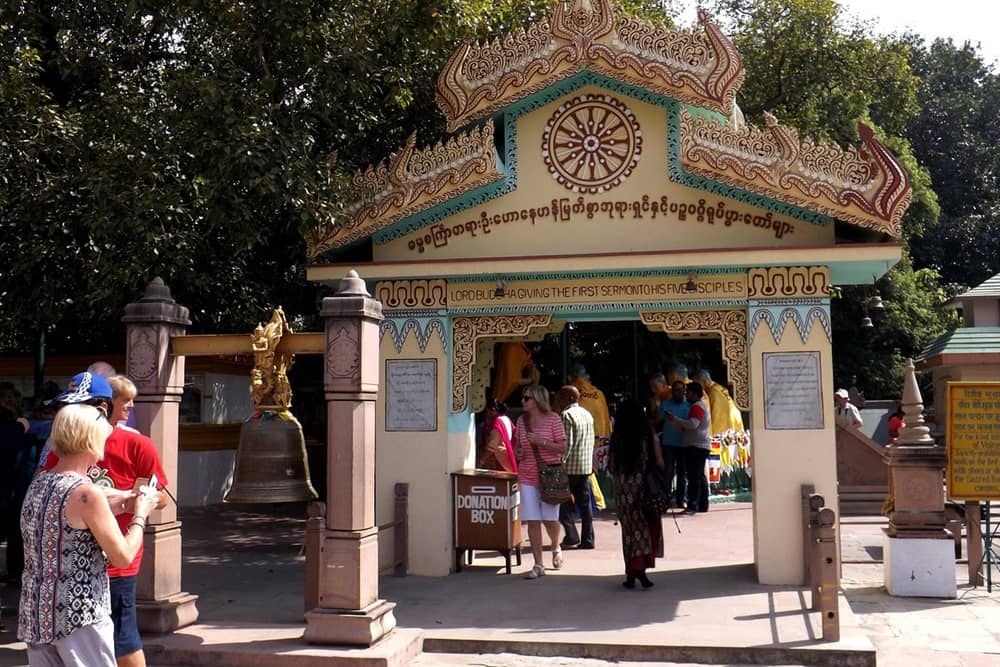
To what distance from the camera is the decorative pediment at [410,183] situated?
9398mm

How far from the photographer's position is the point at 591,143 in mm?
9641

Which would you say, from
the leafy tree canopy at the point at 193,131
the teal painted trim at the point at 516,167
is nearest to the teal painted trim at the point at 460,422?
the teal painted trim at the point at 516,167

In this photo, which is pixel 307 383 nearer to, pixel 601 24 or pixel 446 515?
pixel 446 515

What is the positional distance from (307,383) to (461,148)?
10144 mm

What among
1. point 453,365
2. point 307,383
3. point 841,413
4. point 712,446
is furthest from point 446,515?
point 841,413

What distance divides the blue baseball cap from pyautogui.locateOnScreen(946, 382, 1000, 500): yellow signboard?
25.4 feet

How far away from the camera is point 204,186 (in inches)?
383

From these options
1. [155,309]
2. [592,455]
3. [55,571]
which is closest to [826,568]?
[592,455]

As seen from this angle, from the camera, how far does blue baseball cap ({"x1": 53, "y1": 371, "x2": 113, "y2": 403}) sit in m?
5.16

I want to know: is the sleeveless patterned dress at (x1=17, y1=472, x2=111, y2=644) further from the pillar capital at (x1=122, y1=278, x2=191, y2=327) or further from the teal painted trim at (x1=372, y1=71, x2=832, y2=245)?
the teal painted trim at (x1=372, y1=71, x2=832, y2=245)

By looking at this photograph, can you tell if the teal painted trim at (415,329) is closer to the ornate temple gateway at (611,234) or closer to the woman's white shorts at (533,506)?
the ornate temple gateway at (611,234)

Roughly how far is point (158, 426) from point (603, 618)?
3.80m

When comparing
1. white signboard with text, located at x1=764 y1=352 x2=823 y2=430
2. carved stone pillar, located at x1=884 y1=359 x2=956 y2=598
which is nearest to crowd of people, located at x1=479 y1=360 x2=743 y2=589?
white signboard with text, located at x1=764 y1=352 x2=823 y2=430

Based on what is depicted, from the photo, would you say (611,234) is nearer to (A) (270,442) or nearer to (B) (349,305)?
(B) (349,305)
